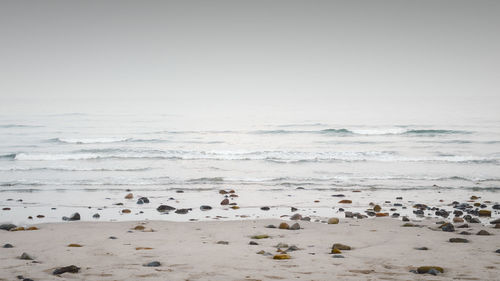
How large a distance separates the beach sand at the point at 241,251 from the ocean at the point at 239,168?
6.44ft

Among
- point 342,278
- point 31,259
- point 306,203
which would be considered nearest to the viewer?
point 342,278

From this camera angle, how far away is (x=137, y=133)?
117 feet

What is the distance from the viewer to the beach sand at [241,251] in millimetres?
5504

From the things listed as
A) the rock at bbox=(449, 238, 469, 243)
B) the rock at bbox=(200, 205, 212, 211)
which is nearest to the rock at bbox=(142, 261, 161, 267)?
the rock at bbox=(449, 238, 469, 243)

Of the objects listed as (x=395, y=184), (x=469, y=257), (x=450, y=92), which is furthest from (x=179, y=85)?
(x=469, y=257)

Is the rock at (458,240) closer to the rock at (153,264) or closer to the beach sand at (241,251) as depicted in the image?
the beach sand at (241,251)

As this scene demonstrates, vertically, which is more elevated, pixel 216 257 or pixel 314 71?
pixel 314 71

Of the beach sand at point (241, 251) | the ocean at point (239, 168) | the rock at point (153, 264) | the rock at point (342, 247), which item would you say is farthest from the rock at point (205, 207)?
the rock at point (153, 264)

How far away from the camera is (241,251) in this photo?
683 centimetres

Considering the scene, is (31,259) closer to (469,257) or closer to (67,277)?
(67,277)

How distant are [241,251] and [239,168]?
42.8 ft

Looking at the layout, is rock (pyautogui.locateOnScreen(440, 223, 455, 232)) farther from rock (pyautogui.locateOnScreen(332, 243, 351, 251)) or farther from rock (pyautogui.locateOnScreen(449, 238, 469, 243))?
rock (pyautogui.locateOnScreen(332, 243, 351, 251))

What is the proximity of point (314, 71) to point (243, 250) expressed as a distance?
156853 mm

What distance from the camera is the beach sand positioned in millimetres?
5504
